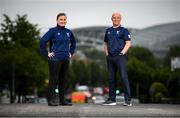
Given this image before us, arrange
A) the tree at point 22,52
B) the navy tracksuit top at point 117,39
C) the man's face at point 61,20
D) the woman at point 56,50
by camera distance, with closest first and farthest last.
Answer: the man's face at point 61,20, the woman at point 56,50, the navy tracksuit top at point 117,39, the tree at point 22,52

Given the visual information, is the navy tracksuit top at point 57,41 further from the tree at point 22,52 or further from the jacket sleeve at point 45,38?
the tree at point 22,52

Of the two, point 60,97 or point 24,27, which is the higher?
point 24,27

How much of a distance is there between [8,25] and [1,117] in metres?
47.0

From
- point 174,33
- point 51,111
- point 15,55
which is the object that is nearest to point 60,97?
point 51,111

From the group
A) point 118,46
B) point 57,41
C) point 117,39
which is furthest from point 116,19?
point 57,41

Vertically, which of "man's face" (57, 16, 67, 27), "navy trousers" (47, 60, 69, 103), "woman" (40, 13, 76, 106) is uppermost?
"man's face" (57, 16, 67, 27)

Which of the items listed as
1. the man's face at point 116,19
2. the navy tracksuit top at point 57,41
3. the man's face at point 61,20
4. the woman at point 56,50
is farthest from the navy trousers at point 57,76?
the man's face at point 116,19

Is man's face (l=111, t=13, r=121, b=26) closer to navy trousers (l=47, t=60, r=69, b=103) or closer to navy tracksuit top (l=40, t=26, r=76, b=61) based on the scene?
navy tracksuit top (l=40, t=26, r=76, b=61)

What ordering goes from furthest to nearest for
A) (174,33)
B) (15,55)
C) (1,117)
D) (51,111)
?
(174,33), (15,55), (51,111), (1,117)

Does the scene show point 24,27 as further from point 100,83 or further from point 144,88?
point 100,83

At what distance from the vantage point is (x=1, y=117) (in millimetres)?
7969

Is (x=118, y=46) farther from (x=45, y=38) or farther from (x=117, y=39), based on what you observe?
→ (x=45, y=38)

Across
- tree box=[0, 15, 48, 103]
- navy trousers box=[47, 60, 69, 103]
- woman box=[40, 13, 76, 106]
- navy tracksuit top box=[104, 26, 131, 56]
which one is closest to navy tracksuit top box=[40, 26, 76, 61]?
woman box=[40, 13, 76, 106]

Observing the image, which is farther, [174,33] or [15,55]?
[174,33]
